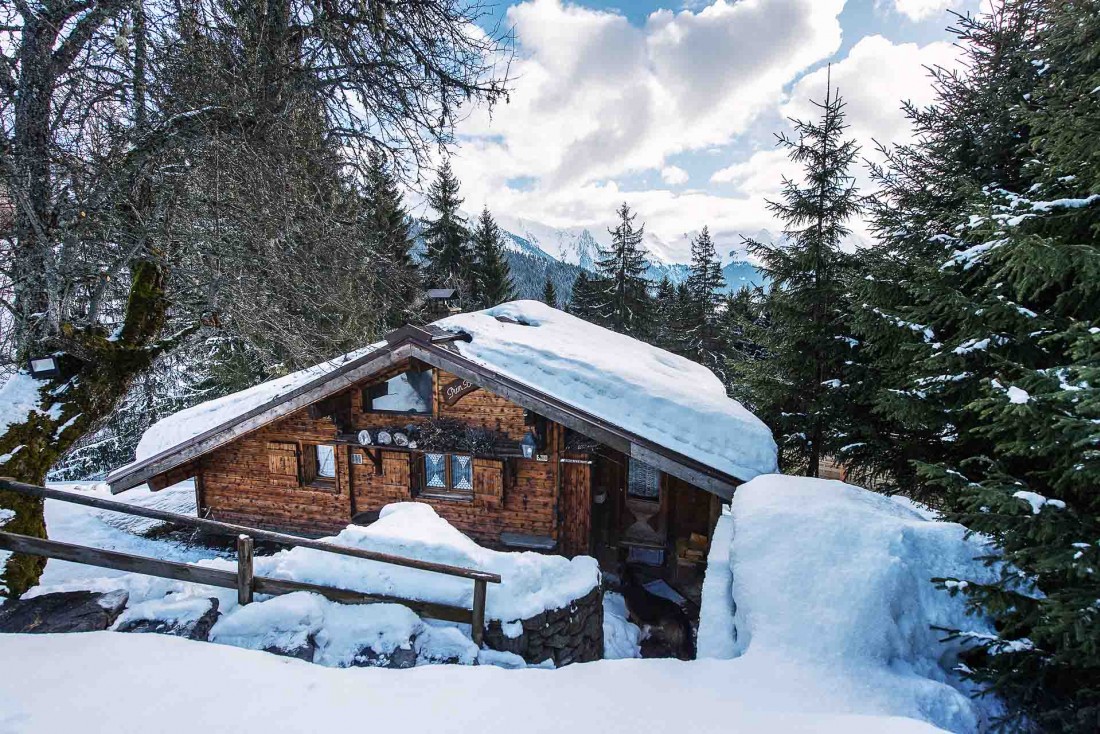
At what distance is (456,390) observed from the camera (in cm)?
945

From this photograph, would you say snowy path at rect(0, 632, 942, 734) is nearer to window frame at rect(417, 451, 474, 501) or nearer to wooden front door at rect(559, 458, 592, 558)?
wooden front door at rect(559, 458, 592, 558)

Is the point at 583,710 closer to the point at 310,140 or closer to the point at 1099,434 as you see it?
the point at 1099,434

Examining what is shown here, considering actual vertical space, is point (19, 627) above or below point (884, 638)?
below

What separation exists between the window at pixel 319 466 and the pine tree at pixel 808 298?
9.75 metres

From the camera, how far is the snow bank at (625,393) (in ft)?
25.0

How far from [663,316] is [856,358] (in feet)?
84.8

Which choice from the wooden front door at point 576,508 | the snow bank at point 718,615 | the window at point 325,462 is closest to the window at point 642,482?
the wooden front door at point 576,508

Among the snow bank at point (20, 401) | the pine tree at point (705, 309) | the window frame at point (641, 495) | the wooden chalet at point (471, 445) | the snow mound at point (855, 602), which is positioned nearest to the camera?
the snow mound at point (855, 602)

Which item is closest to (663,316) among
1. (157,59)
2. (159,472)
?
(159,472)

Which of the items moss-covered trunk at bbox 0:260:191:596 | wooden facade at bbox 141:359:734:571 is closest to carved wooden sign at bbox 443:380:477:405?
wooden facade at bbox 141:359:734:571

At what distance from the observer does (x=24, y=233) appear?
163 inches

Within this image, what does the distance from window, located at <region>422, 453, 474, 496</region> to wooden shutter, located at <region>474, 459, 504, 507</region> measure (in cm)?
25

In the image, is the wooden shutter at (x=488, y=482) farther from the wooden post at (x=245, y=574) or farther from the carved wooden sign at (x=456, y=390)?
the wooden post at (x=245, y=574)

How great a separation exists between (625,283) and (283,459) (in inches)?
936
